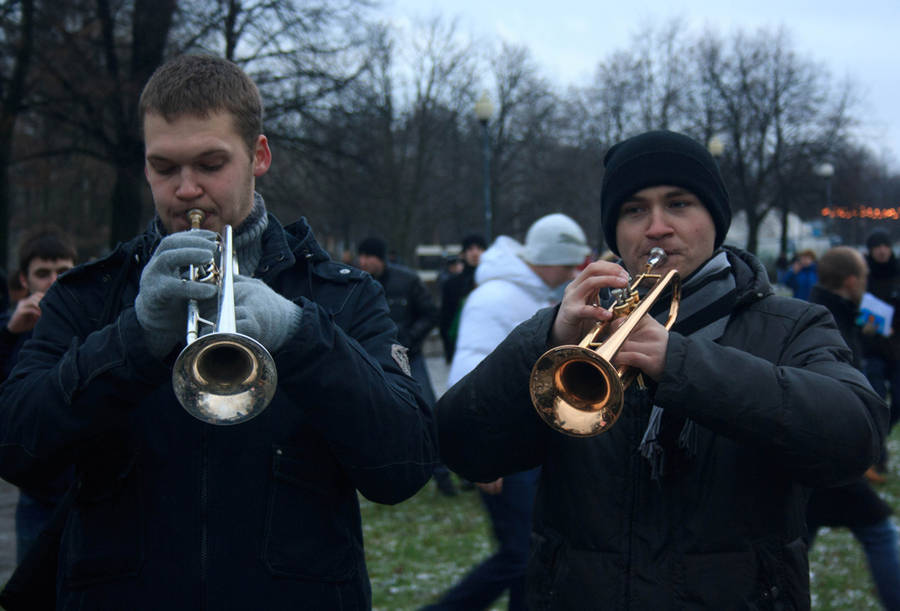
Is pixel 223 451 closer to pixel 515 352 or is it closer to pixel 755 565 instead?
pixel 515 352

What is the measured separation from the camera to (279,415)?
2070mm

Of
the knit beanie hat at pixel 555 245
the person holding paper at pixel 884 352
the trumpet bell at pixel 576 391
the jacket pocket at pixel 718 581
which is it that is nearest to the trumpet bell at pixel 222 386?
the trumpet bell at pixel 576 391

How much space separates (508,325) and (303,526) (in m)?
2.47

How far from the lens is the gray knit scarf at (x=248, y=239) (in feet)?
7.29

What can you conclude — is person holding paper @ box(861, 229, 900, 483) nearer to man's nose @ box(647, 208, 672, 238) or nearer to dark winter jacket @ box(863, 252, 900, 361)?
dark winter jacket @ box(863, 252, 900, 361)

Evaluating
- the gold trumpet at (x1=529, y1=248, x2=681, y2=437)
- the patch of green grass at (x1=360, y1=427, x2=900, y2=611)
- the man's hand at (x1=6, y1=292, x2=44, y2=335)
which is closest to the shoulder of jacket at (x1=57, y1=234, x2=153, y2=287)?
the gold trumpet at (x1=529, y1=248, x2=681, y2=437)

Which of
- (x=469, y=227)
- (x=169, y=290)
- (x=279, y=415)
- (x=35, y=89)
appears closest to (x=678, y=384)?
(x=279, y=415)

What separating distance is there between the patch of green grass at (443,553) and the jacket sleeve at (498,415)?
2.26 m

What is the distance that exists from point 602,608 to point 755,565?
1.17ft

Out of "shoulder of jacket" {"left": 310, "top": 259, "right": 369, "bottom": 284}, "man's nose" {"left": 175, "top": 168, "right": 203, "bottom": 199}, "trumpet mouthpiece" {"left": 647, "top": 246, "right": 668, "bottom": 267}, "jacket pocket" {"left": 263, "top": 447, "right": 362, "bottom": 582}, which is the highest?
"man's nose" {"left": 175, "top": 168, "right": 203, "bottom": 199}

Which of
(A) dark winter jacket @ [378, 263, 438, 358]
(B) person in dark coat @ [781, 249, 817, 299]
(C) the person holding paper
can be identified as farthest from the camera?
(B) person in dark coat @ [781, 249, 817, 299]

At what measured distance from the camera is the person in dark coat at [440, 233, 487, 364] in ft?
33.1

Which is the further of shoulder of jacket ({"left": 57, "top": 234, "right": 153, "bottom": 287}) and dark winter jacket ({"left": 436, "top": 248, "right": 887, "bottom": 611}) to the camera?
shoulder of jacket ({"left": 57, "top": 234, "right": 153, "bottom": 287})

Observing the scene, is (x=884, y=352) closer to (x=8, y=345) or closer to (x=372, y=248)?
(x=372, y=248)
